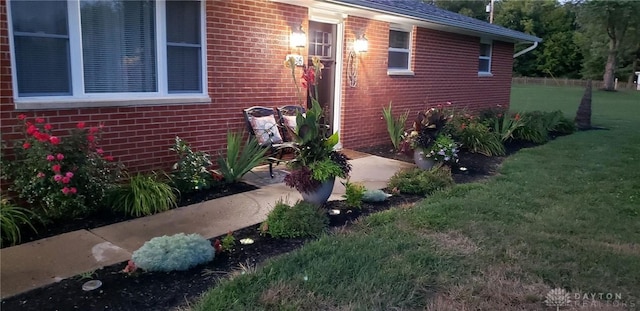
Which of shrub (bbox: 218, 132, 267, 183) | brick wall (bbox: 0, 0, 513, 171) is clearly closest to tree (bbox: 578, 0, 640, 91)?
brick wall (bbox: 0, 0, 513, 171)

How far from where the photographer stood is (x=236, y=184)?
676 cm

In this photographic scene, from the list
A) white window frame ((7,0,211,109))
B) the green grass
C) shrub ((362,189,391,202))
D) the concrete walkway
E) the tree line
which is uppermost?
the tree line

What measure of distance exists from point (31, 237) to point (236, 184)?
2.68 m

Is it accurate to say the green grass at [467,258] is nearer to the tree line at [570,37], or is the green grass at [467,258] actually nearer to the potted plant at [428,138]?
the potted plant at [428,138]

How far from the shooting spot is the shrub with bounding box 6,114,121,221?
15.6ft

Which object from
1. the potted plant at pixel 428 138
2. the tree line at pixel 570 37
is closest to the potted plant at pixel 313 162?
the potted plant at pixel 428 138

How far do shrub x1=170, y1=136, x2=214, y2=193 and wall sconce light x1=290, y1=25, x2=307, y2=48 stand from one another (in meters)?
2.87

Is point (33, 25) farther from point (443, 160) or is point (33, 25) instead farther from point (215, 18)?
point (443, 160)

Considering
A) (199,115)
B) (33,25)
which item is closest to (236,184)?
(199,115)

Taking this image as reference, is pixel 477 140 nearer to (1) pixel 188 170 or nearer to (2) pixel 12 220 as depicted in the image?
(1) pixel 188 170

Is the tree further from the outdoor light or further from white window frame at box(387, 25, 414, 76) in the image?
the outdoor light

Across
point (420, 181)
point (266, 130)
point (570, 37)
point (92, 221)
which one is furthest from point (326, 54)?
point (570, 37)

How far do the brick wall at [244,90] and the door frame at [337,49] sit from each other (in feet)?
0.39

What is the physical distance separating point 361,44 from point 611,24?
163 ft
